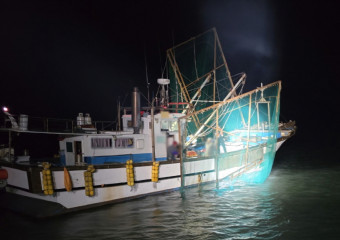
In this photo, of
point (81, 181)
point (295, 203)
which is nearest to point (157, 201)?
point (81, 181)

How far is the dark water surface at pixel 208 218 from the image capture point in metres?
11.1

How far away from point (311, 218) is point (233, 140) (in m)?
12.2

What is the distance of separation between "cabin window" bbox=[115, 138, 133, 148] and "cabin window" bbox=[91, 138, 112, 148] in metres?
0.44

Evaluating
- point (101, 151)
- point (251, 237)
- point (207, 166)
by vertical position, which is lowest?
point (251, 237)

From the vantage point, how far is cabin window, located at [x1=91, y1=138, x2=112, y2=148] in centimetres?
1627

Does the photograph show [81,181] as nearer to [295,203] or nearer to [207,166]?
[207,166]

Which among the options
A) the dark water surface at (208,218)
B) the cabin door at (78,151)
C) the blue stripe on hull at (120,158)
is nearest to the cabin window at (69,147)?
the cabin door at (78,151)

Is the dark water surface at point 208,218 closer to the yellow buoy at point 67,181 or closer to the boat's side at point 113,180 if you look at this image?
the boat's side at point 113,180

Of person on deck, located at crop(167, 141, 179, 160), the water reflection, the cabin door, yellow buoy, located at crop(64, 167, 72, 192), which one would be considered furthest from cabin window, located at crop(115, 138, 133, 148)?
yellow buoy, located at crop(64, 167, 72, 192)

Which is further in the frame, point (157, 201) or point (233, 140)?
point (233, 140)

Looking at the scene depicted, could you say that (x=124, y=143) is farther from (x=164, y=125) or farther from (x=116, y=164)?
(x=164, y=125)

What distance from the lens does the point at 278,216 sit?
497 inches

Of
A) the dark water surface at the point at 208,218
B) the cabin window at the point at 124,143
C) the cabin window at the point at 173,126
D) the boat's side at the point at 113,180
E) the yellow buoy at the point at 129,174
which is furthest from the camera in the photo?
the cabin window at the point at 173,126

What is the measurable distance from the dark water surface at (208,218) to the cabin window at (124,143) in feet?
11.3
